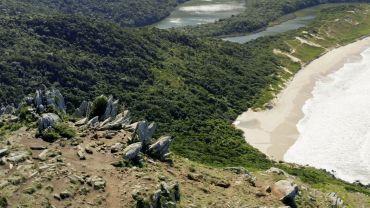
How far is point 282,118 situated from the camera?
13212 centimetres

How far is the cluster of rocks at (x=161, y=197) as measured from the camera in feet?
142

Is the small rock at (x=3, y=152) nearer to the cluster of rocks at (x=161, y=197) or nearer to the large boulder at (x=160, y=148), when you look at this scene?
the cluster of rocks at (x=161, y=197)

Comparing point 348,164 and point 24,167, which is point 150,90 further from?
point 24,167

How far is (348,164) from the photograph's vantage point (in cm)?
10269

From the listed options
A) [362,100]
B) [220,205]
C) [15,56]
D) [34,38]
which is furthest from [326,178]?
[34,38]

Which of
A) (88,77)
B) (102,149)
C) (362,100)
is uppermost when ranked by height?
(102,149)

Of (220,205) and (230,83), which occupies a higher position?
(220,205)

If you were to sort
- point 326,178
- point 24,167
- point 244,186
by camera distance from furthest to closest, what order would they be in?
point 326,178 < point 244,186 < point 24,167

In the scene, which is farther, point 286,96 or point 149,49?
point 149,49

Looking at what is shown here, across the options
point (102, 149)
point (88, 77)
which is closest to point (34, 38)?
point (88, 77)

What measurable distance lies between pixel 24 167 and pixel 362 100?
4561 inches

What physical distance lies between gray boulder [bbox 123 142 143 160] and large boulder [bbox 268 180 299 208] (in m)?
14.5

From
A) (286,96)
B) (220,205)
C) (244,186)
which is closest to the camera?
(220,205)

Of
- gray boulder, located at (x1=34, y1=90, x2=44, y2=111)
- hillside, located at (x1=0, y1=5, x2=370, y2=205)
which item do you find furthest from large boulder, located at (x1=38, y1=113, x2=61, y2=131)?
hillside, located at (x1=0, y1=5, x2=370, y2=205)
